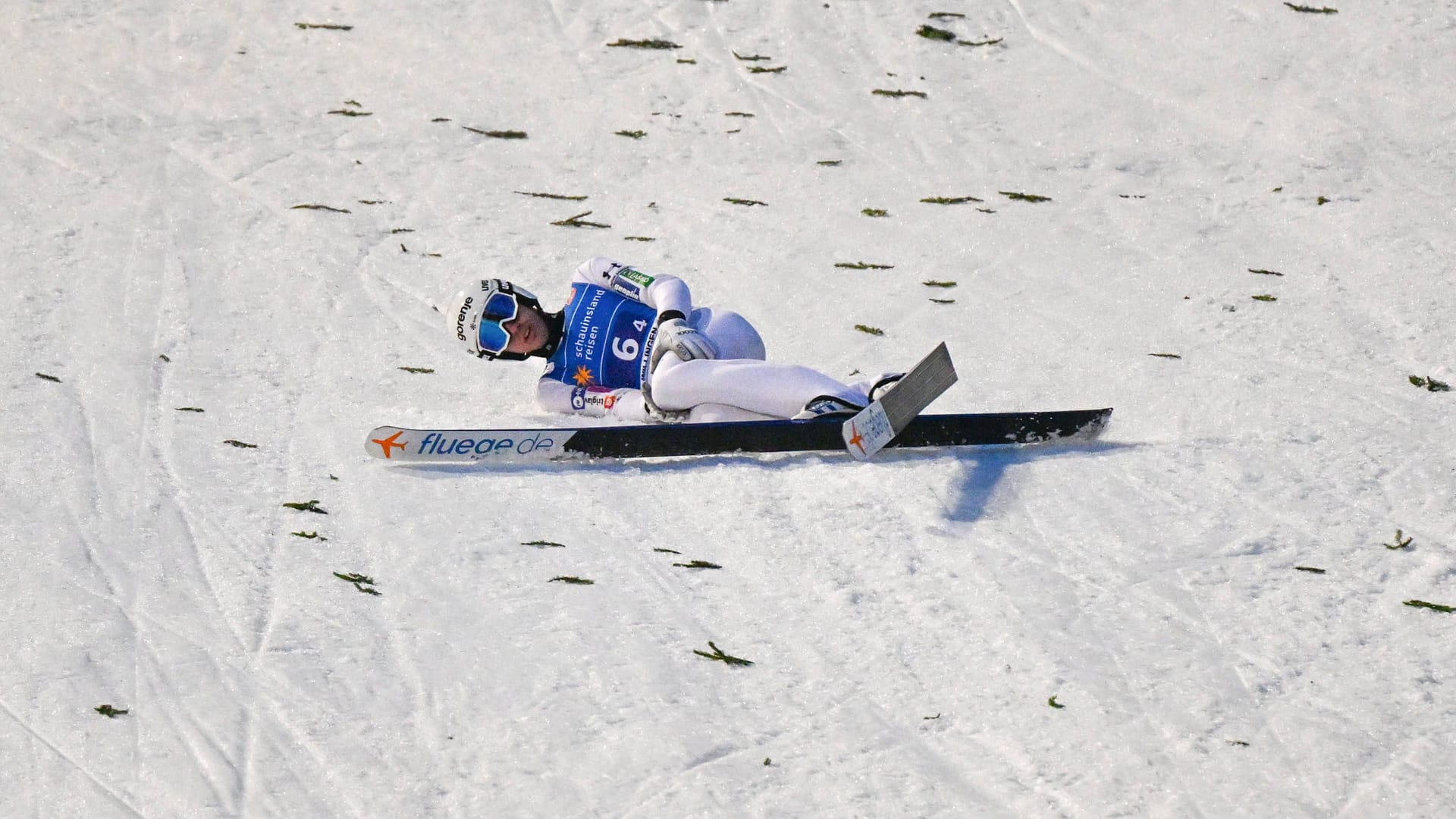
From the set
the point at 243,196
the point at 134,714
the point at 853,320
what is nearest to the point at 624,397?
the point at 853,320

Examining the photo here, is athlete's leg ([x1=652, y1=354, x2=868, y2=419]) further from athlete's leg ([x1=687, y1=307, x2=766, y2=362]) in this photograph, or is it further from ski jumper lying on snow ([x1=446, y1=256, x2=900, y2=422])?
athlete's leg ([x1=687, y1=307, x2=766, y2=362])

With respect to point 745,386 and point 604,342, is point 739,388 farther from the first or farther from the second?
point 604,342

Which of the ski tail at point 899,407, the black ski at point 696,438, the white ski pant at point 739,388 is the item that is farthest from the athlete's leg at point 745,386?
the ski tail at point 899,407

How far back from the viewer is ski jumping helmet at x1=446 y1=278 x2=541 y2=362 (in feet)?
19.0

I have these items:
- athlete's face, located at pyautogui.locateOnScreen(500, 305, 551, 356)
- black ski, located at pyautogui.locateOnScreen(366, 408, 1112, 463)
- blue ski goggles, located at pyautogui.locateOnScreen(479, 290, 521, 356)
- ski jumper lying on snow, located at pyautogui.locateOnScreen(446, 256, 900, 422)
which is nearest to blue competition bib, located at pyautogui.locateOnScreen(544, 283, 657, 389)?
ski jumper lying on snow, located at pyautogui.locateOnScreen(446, 256, 900, 422)

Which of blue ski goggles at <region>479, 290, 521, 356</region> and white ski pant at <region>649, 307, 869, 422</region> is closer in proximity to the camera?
white ski pant at <region>649, 307, 869, 422</region>

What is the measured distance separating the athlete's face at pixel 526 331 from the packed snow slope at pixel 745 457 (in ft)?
1.06

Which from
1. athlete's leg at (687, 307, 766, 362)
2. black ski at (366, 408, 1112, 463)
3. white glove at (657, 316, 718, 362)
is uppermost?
white glove at (657, 316, 718, 362)

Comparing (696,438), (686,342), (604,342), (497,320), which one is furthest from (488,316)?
(696,438)

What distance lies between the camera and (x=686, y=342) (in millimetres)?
5496

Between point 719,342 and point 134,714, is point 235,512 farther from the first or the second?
→ point 719,342

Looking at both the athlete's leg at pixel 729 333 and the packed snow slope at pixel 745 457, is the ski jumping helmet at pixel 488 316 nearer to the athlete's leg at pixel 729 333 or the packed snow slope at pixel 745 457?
the packed snow slope at pixel 745 457

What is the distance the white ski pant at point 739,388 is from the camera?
5.33 metres

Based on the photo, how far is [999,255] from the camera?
711 centimetres
